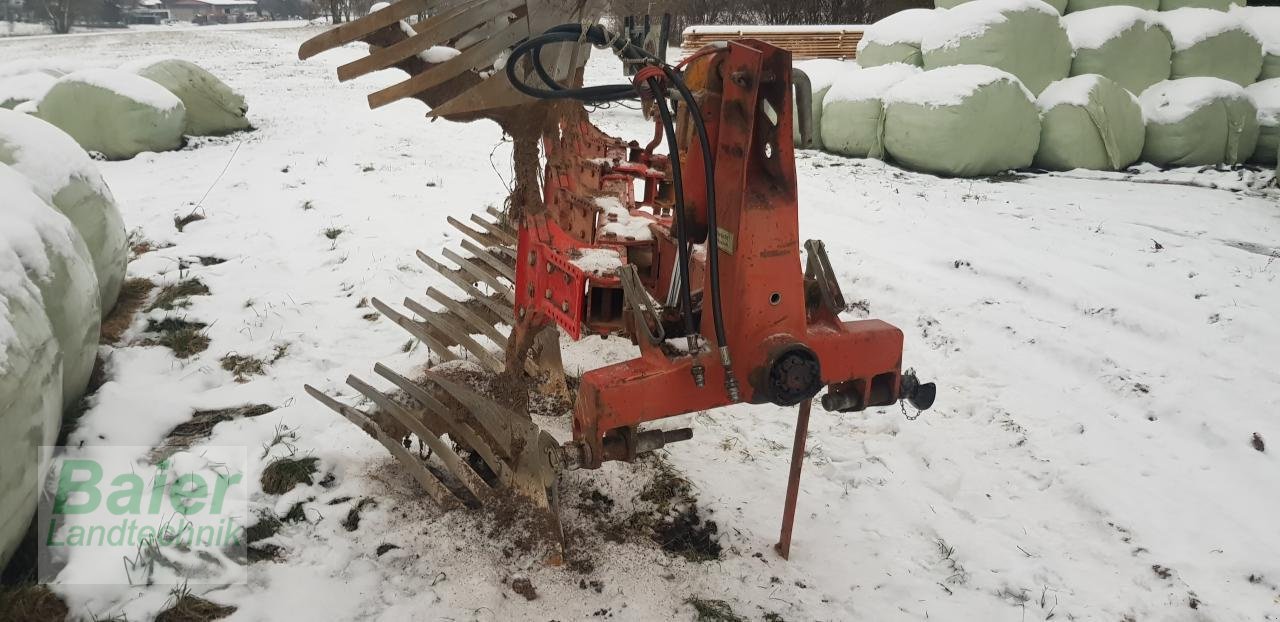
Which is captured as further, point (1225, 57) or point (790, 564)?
point (1225, 57)

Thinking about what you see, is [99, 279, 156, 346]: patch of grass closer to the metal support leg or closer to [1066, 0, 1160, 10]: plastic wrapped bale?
the metal support leg

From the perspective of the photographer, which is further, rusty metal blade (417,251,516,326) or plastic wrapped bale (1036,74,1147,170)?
plastic wrapped bale (1036,74,1147,170)

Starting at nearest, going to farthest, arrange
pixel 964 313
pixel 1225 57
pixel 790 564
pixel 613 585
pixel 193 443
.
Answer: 1. pixel 613 585
2. pixel 790 564
3. pixel 193 443
4. pixel 964 313
5. pixel 1225 57

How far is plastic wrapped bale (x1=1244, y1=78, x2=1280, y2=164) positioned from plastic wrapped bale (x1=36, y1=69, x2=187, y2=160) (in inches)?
444

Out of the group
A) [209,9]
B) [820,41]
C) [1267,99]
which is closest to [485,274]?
[1267,99]

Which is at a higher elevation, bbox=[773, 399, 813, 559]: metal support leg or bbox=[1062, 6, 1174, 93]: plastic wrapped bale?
bbox=[1062, 6, 1174, 93]: plastic wrapped bale

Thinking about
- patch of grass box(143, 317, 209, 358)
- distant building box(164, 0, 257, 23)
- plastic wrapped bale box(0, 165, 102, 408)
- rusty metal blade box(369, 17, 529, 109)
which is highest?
distant building box(164, 0, 257, 23)

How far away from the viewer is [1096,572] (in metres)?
2.33

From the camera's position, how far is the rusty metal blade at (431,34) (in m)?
1.83

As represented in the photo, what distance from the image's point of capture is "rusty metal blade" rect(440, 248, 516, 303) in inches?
146

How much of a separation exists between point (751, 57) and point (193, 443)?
2.42m

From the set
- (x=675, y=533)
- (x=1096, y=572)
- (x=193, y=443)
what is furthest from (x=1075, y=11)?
(x=193, y=443)

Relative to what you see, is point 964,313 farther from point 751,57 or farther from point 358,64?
point 358,64

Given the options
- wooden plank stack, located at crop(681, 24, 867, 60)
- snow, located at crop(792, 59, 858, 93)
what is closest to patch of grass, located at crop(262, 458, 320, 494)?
snow, located at crop(792, 59, 858, 93)
